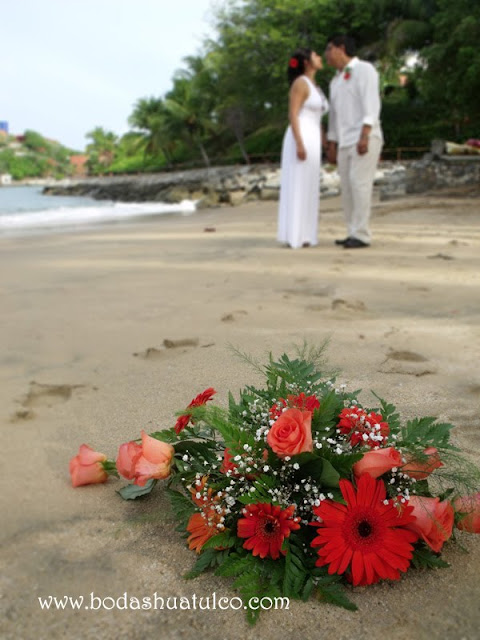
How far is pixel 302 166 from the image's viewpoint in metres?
6.75

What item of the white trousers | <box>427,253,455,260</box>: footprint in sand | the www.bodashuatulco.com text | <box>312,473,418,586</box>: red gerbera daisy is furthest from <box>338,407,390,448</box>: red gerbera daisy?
the white trousers

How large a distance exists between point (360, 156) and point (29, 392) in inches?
193

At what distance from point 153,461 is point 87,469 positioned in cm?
29

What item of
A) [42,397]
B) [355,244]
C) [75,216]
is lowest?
[75,216]

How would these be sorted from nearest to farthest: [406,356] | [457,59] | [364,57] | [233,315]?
[406,356]
[233,315]
[457,59]
[364,57]

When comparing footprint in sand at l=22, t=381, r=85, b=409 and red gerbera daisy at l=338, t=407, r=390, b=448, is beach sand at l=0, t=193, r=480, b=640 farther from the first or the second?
red gerbera daisy at l=338, t=407, r=390, b=448

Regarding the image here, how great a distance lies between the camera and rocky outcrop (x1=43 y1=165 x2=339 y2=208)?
59.5 feet

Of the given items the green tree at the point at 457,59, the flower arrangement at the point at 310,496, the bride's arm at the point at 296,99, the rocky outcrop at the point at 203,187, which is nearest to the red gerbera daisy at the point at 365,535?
the flower arrangement at the point at 310,496

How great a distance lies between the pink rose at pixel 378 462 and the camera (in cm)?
124

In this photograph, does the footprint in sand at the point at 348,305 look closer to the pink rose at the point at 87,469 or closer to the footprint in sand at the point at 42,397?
the footprint in sand at the point at 42,397

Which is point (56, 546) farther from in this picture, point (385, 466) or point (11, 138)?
point (11, 138)

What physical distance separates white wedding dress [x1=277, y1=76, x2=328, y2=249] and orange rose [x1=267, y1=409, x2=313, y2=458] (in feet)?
18.0

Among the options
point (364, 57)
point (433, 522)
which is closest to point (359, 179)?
point (433, 522)

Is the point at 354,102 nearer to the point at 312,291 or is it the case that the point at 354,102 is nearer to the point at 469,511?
the point at 312,291
